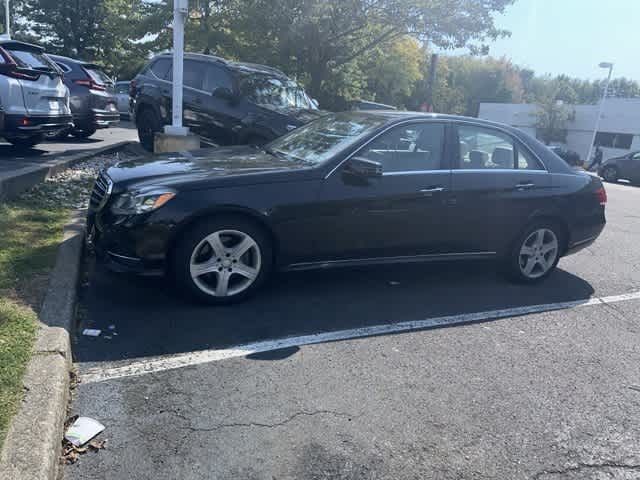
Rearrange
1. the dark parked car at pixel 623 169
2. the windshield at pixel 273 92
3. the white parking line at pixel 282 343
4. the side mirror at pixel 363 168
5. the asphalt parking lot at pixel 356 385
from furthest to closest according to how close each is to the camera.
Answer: the dark parked car at pixel 623 169, the windshield at pixel 273 92, the side mirror at pixel 363 168, the white parking line at pixel 282 343, the asphalt parking lot at pixel 356 385

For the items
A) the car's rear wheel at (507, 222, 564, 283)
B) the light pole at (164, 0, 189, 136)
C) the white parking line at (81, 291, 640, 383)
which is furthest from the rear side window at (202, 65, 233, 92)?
the white parking line at (81, 291, 640, 383)

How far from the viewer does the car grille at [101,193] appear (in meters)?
4.35

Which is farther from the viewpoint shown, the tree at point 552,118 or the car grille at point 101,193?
the tree at point 552,118

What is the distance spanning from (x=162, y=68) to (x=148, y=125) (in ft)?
3.61

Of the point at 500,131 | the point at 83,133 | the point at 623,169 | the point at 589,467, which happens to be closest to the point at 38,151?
the point at 83,133

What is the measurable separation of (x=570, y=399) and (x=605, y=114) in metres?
44.7

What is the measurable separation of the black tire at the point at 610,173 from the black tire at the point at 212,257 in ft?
71.3

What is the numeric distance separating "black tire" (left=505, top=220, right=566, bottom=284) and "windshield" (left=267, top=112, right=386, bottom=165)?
1.86 meters

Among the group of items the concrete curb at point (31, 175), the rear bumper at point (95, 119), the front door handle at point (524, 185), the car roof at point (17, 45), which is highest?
the car roof at point (17, 45)

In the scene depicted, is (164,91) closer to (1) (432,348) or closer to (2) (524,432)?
(1) (432,348)

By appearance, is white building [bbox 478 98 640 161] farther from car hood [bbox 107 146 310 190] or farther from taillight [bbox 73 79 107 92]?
car hood [bbox 107 146 310 190]

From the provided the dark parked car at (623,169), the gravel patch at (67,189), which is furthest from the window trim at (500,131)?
the dark parked car at (623,169)

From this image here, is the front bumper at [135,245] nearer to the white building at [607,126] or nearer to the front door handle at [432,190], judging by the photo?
the front door handle at [432,190]

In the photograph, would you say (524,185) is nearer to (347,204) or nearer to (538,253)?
(538,253)
